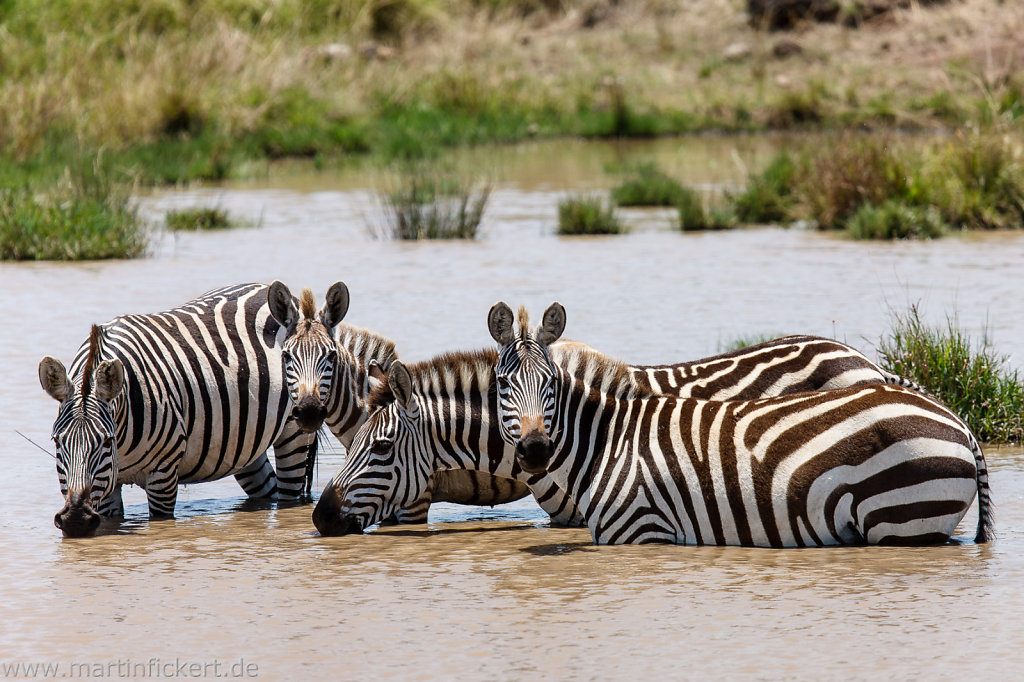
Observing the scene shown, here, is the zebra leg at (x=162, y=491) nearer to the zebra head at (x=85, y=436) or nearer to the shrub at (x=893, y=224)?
the zebra head at (x=85, y=436)

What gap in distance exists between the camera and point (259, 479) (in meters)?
8.75

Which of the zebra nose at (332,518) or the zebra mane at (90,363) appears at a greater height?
the zebra mane at (90,363)

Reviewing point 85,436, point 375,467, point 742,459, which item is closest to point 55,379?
point 85,436

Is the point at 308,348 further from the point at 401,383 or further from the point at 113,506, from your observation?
the point at 113,506

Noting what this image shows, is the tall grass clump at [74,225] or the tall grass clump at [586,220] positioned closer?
the tall grass clump at [74,225]

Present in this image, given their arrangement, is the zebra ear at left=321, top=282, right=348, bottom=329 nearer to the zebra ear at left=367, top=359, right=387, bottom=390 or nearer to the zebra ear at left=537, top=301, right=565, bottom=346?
the zebra ear at left=367, top=359, right=387, bottom=390

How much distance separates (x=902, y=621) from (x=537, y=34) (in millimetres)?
45192

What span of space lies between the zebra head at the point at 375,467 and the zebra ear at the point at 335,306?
25.1 inches

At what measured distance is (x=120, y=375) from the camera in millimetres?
7367

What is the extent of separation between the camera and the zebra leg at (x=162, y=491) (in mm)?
7932

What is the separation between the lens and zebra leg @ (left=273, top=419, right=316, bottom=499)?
8547mm

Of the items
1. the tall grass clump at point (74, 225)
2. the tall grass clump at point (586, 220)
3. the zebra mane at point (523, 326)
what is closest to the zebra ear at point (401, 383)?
the zebra mane at point (523, 326)

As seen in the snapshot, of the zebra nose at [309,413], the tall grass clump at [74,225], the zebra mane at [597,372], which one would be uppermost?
the tall grass clump at [74,225]

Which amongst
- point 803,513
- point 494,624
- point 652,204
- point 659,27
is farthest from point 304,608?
point 659,27
